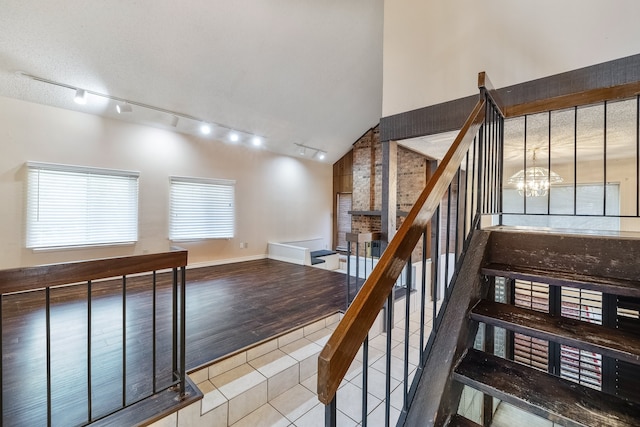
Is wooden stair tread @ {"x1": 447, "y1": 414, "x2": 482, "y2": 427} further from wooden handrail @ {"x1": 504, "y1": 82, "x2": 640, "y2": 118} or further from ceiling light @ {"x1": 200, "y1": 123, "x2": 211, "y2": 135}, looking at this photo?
ceiling light @ {"x1": 200, "y1": 123, "x2": 211, "y2": 135}

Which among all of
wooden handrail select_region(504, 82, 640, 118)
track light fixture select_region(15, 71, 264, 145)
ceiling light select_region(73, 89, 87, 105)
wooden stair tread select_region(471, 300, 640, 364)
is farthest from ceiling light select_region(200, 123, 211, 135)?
wooden stair tread select_region(471, 300, 640, 364)

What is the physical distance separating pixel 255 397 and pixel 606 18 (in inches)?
160

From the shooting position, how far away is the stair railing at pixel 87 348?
1.37 m

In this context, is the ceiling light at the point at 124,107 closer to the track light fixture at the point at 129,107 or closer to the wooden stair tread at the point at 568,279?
the track light fixture at the point at 129,107

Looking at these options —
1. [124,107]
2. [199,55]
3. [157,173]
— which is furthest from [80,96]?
[199,55]

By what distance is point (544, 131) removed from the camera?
3.18 m

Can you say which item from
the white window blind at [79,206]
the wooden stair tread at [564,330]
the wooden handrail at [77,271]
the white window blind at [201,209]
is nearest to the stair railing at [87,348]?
the wooden handrail at [77,271]

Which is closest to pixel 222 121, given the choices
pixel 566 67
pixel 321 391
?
pixel 566 67

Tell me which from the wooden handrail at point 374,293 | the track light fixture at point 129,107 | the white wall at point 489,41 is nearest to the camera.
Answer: the wooden handrail at point 374,293

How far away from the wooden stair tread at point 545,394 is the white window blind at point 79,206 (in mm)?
5328

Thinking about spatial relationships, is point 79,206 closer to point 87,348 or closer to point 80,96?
point 80,96

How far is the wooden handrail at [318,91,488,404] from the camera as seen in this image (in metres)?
0.67

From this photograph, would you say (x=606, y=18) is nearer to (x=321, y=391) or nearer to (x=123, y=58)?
(x=321, y=391)

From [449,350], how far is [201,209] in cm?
541
